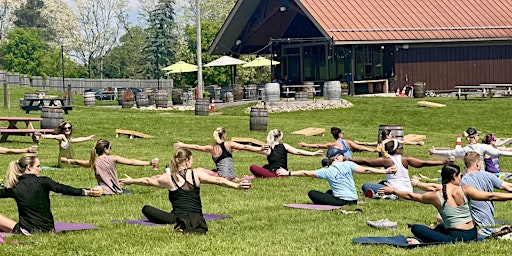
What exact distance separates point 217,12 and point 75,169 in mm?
97755

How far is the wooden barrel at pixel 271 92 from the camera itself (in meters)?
47.5

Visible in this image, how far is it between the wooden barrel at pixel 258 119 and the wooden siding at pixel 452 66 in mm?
23005

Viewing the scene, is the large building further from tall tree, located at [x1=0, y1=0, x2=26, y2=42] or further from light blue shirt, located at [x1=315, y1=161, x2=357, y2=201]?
tall tree, located at [x1=0, y1=0, x2=26, y2=42]

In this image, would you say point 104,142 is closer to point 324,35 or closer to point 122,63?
point 324,35

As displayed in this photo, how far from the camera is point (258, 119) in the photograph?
36.9m

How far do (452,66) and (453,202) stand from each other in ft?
157

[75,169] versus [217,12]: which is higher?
[217,12]

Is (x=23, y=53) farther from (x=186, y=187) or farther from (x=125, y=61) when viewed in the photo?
→ (x=186, y=187)

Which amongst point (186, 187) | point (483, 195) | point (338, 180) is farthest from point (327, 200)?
point (483, 195)

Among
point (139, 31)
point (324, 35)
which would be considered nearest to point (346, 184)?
point (324, 35)

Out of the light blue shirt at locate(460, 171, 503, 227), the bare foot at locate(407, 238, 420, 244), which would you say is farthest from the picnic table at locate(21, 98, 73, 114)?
the bare foot at locate(407, 238, 420, 244)

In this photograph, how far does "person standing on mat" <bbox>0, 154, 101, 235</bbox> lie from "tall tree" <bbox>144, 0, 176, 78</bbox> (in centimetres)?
9045

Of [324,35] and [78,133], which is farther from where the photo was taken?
[324,35]

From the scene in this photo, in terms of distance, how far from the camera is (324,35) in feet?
179
